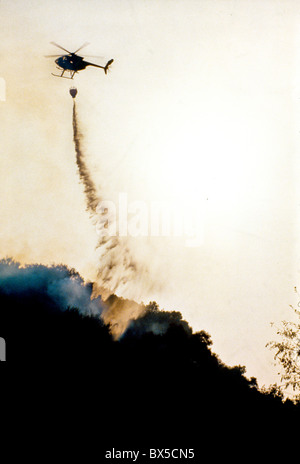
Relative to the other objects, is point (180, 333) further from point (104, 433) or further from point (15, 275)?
point (15, 275)

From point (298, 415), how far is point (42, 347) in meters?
27.6

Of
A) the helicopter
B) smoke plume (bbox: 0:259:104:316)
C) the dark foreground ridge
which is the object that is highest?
the helicopter

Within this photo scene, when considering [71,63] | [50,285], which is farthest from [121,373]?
[71,63]

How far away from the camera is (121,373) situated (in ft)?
96.0

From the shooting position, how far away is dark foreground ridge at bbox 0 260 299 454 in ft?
77.2

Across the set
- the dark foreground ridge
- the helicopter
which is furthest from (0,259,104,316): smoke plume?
the helicopter

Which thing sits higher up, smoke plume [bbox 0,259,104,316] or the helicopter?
the helicopter

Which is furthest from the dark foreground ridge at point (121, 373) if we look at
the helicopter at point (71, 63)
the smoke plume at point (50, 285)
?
the helicopter at point (71, 63)

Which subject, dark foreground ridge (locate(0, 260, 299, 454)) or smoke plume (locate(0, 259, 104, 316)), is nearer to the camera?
dark foreground ridge (locate(0, 260, 299, 454))

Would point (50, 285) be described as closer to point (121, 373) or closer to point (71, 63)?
point (121, 373)

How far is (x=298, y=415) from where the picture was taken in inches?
1076

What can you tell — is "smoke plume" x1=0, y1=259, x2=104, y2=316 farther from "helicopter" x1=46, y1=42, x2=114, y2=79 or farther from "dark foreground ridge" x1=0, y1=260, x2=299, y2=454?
"helicopter" x1=46, y1=42, x2=114, y2=79

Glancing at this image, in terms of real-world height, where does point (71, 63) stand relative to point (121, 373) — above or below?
above
